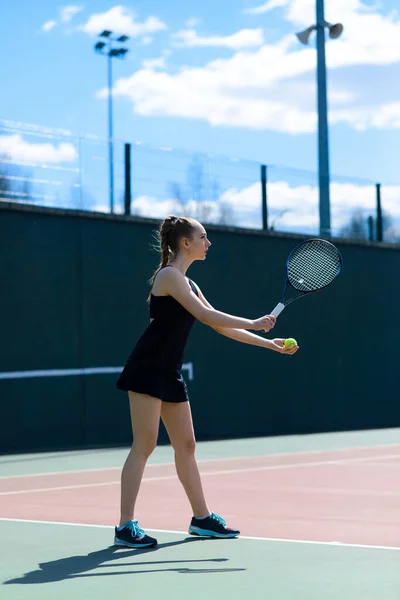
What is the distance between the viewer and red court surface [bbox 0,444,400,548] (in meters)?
7.22

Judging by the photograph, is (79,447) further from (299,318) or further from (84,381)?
(299,318)

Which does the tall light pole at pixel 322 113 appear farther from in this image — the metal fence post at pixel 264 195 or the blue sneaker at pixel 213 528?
the blue sneaker at pixel 213 528

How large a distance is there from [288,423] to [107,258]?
4227 mm

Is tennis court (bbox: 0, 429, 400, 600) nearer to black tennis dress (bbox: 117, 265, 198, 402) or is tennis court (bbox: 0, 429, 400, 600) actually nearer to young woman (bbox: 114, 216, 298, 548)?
young woman (bbox: 114, 216, 298, 548)

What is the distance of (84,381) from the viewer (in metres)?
15.1

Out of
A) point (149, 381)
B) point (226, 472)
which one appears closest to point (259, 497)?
point (226, 472)

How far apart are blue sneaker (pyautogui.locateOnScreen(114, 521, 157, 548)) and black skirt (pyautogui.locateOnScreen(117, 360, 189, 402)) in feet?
2.29

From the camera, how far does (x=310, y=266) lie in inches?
279

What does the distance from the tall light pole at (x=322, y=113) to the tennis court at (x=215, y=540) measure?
6.42m

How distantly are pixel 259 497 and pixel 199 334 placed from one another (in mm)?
7773

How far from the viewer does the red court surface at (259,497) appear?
23.7 feet

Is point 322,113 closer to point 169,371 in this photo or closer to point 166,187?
point 166,187

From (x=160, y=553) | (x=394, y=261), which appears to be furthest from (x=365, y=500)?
(x=394, y=261)

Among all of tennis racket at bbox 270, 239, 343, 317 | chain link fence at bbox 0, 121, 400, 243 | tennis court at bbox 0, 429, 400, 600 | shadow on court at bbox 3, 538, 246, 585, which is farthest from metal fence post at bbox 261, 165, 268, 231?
shadow on court at bbox 3, 538, 246, 585
